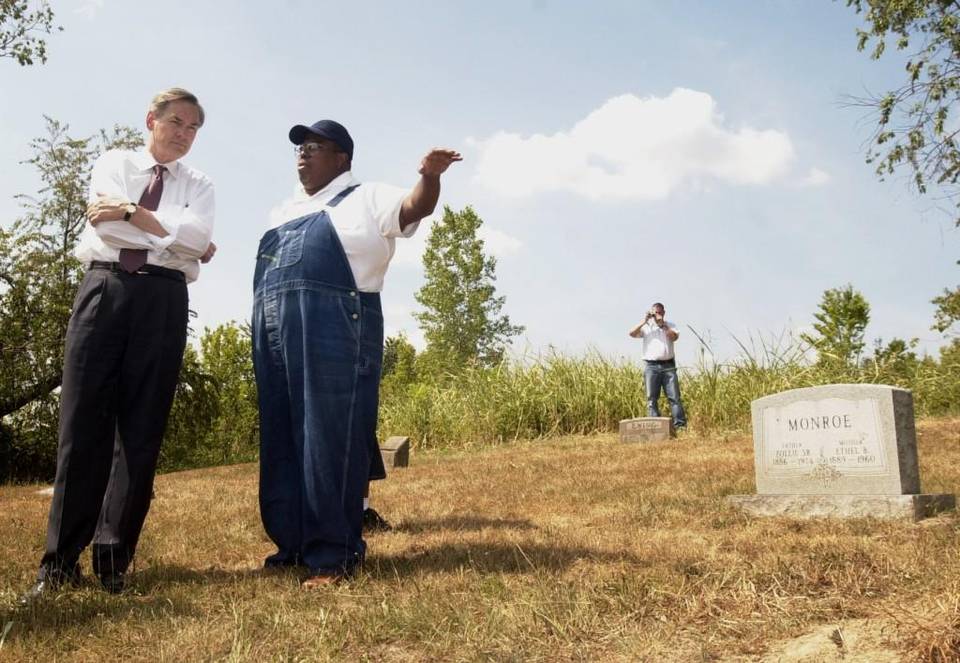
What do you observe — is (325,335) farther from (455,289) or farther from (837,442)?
(455,289)

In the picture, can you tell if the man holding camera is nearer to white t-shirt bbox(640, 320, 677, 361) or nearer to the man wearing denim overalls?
white t-shirt bbox(640, 320, 677, 361)

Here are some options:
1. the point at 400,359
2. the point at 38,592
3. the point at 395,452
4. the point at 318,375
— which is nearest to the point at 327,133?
the point at 318,375

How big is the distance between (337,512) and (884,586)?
2.35m

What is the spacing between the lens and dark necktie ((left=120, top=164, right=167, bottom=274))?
373cm

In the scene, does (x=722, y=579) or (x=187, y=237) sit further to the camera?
(x=187, y=237)

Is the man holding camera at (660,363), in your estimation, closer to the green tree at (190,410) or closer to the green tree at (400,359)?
the green tree at (190,410)

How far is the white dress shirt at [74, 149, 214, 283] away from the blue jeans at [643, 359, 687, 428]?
403 inches

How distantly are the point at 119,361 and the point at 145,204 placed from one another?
75 centimetres

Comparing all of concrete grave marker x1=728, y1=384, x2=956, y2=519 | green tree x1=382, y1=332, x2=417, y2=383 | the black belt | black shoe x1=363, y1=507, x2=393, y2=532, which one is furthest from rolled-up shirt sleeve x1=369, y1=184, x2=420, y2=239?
green tree x1=382, y1=332, x2=417, y2=383

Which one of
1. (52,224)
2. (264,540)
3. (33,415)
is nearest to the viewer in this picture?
(264,540)

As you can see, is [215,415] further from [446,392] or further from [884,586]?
[884,586]

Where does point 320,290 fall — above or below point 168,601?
above

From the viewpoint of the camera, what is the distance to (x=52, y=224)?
822 inches

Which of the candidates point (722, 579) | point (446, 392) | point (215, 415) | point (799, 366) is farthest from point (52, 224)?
point (722, 579)
